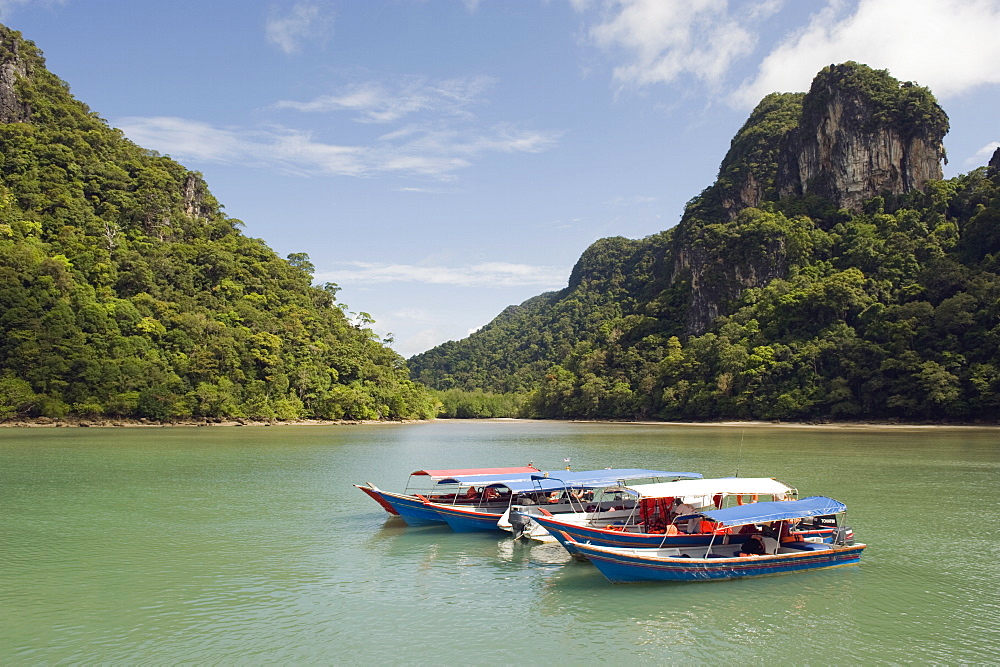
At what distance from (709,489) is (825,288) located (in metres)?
86.4

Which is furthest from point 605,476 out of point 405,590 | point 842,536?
point 405,590

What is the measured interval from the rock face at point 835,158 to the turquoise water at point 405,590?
310 feet

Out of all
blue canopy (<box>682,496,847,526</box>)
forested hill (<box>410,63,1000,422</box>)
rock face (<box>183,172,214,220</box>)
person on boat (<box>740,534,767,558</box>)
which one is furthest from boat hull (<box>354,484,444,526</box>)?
rock face (<box>183,172,214,220</box>)

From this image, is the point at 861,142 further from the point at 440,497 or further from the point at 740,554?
the point at 740,554

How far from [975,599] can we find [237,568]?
18.8 meters

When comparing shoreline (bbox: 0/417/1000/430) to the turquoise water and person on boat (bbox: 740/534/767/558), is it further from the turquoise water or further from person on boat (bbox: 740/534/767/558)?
person on boat (bbox: 740/534/767/558)

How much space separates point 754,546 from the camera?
18703 mm

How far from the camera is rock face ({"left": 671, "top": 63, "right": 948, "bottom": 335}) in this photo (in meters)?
115

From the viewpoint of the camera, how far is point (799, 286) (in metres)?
107

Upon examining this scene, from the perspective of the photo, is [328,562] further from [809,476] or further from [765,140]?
[765,140]

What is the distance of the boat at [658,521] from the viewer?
59.4ft

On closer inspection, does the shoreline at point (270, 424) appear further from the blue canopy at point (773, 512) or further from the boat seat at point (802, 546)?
Answer: the blue canopy at point (773, 512)

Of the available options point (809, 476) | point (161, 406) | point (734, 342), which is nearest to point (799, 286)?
point (734, 342)

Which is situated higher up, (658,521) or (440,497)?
(658,521)
